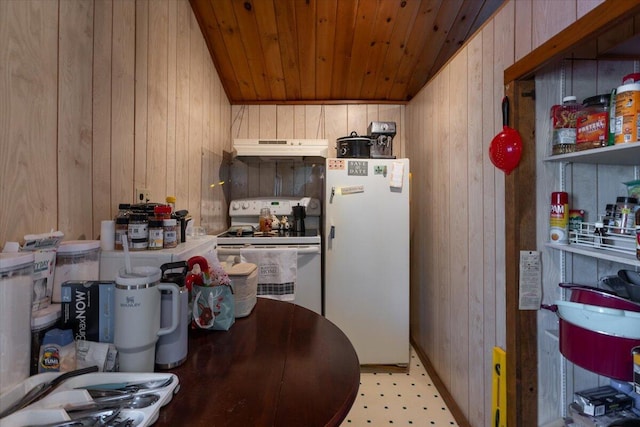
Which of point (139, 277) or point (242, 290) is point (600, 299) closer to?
point (242, 290)

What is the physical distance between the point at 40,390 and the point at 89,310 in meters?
0.17

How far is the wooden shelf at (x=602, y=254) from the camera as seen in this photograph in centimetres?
90

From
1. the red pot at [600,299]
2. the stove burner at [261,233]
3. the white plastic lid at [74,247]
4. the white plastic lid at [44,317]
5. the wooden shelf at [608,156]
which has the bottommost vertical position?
the red pot at [600,299]

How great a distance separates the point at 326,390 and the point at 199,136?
6.59 ft

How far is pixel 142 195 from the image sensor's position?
142 cm

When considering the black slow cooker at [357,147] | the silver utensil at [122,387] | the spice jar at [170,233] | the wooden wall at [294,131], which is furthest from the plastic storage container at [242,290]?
the wooden wall at [294,131]

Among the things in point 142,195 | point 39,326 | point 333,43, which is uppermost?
point 333,43

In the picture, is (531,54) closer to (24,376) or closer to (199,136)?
(24,376)

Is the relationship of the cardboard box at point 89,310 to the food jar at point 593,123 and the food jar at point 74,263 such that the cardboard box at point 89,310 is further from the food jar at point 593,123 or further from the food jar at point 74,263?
the food jar at point 593,123

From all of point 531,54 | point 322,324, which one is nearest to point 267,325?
point 322,324

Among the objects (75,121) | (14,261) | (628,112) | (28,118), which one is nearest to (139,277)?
(14,261)

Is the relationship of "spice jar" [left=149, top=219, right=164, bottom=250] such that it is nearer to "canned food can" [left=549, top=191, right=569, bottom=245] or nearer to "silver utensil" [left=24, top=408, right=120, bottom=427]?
"silver utensil" [left=24, top=408, right=120, bottom=427]

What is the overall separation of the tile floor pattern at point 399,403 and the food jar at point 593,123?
1.61m

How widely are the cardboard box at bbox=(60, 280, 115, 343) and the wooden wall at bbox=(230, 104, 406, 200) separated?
228cm
